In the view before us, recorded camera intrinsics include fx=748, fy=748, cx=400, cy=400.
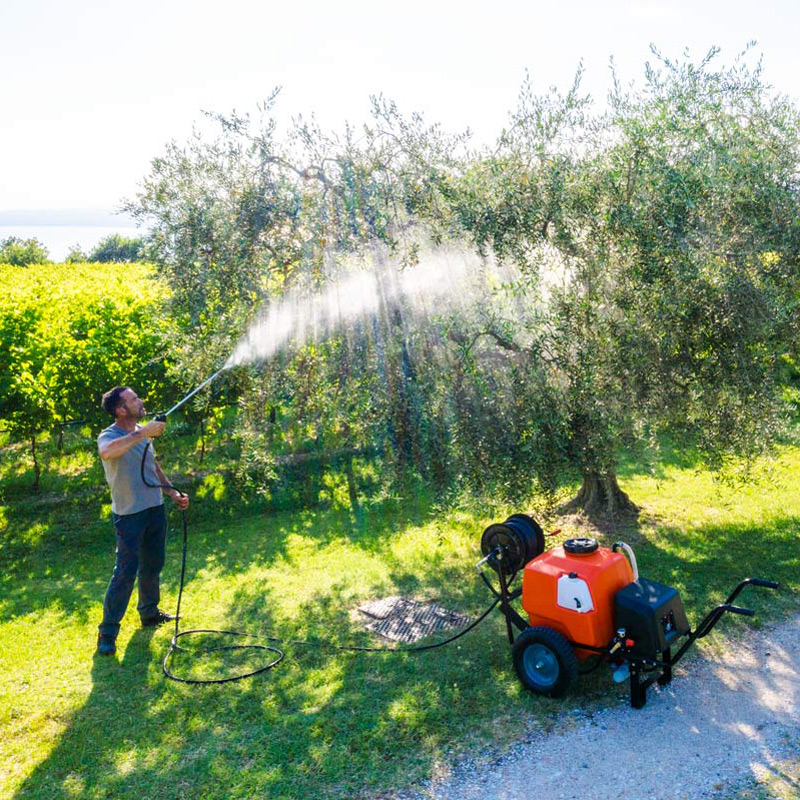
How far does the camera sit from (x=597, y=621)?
5680 millimetres

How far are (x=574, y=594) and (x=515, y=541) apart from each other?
1.26 m

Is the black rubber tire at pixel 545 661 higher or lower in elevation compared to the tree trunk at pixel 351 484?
higher

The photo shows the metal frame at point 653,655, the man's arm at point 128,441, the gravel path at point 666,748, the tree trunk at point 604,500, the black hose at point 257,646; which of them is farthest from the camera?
the tree trunk at point 604,500

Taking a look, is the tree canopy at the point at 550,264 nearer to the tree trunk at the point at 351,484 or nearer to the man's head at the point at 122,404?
the man's head at the point at 122,404

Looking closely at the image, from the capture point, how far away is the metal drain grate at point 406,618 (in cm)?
754

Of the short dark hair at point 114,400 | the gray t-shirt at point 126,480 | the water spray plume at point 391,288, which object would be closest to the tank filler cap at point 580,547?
the water spray plume at point 391,288

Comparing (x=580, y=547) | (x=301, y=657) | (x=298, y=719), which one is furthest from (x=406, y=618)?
(x=580, y=547)

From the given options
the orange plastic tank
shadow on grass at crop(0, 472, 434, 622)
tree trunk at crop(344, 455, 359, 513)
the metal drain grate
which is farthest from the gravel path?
tree trunk at crop(344, 455, 359, 513)

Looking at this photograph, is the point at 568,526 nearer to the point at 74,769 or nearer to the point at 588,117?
the point at 588,117

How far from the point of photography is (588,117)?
8562mm

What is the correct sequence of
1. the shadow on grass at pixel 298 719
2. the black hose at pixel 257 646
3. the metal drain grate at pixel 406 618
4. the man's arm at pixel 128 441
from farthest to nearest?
the metal drain grate at pixel 406 618 → the man's arm at pixel 128 441 → the black hose at pixel 257 646 → the shadow on grass at pixel 298 719

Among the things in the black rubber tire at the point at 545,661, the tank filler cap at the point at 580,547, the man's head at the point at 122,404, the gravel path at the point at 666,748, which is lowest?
the gravel path at the point at 666,748

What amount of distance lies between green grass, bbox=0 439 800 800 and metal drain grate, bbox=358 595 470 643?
0.25m

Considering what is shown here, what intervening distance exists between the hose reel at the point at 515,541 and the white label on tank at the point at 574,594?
104cm
